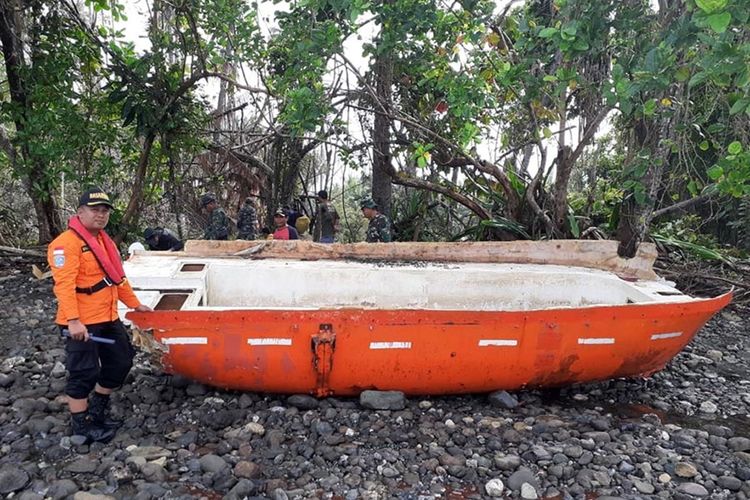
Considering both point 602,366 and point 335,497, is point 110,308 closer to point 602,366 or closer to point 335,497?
point 335,497

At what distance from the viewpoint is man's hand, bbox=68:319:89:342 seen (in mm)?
3172

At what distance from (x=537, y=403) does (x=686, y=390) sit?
4.80 ft

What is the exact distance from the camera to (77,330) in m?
3.18

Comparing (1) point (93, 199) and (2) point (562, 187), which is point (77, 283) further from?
(2) point (562, 187)

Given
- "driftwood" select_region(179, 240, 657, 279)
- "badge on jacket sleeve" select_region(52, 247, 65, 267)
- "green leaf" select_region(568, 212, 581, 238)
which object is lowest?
"driftwood" select_region(179, 240, 657, 279)

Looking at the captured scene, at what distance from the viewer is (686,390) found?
4.70 meters

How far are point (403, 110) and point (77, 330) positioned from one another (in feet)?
20.5

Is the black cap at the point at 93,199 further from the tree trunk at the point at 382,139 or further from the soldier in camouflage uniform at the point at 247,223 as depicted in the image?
the tree trunk at the point at 382,139

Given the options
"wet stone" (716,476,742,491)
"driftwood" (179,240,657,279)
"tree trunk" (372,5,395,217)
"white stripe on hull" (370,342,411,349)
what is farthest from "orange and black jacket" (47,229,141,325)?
"tree trunk" (372,5,395,217)

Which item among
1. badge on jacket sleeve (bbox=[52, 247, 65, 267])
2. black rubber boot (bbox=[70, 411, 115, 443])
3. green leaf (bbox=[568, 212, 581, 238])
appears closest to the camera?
badge on jacket sleeve (bbox=[52, 247, 65, 267])

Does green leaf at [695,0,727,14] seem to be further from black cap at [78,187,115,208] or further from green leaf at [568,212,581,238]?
green leaf at [568,212,581,238]

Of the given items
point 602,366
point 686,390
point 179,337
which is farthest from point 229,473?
point 686,390

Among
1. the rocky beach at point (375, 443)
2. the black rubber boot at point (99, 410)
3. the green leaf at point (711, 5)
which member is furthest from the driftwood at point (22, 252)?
the green leaf at point (711, 5)

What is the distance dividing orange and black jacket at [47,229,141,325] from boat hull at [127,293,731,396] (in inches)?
9.1
